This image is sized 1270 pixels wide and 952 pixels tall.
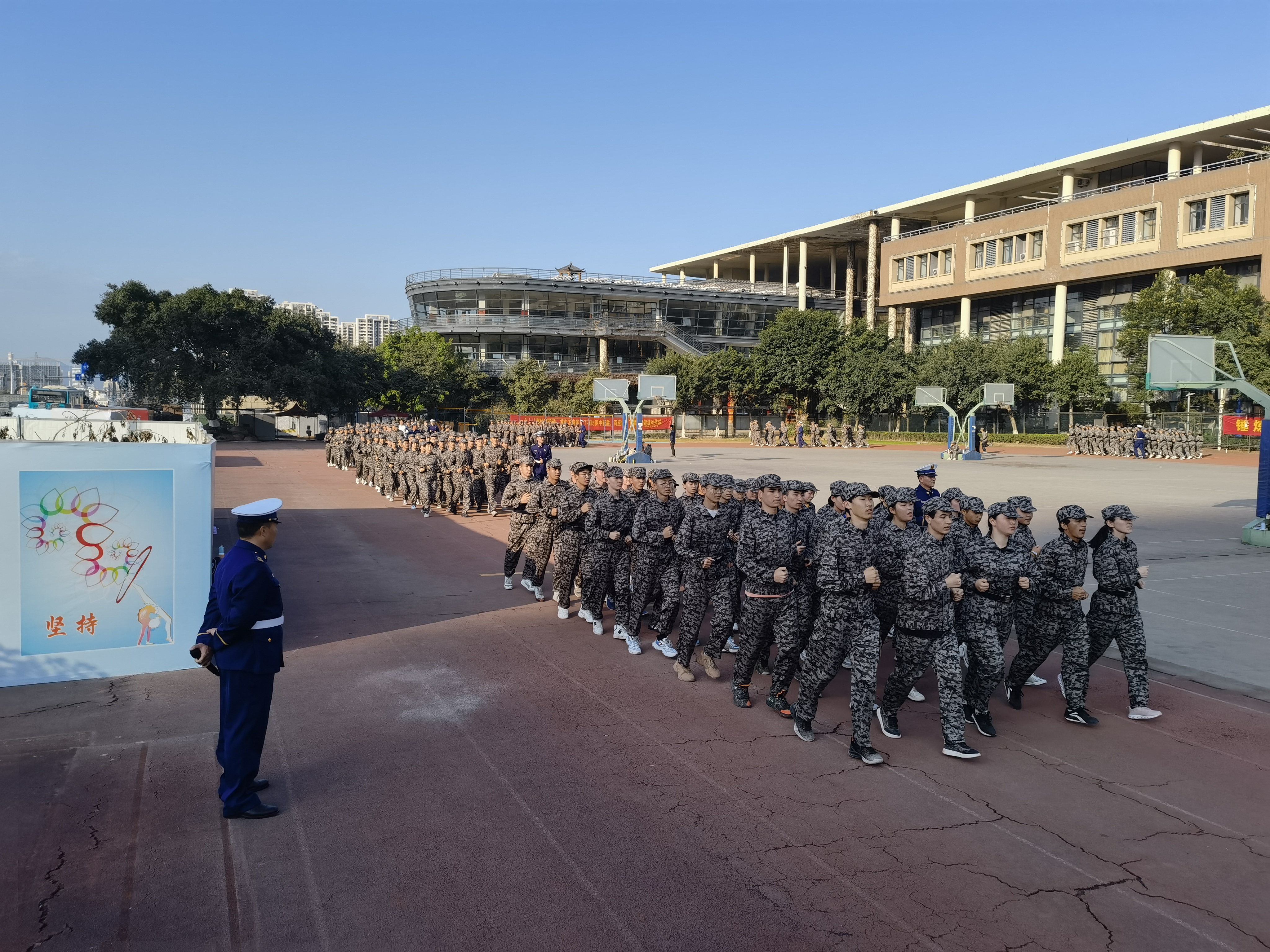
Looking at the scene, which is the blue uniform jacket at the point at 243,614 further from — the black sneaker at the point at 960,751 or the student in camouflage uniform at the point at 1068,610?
the student in camouflage uniform at the point at 1068,610

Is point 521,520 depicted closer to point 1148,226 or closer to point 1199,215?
point 1199,215

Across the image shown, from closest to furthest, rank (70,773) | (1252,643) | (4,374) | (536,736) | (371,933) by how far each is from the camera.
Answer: (371,933), (70,773), (536,736), (1252,643), (4,374)

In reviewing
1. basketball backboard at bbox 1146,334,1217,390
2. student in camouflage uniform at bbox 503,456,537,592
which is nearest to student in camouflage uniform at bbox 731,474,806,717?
student in camouflage uniform at bbox 503,456,537,592

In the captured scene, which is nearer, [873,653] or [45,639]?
[873,653]

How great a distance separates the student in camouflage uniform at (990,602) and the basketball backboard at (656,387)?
35.1 meters

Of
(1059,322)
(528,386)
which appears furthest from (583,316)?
(1059,322)

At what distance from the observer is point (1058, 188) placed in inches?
2512

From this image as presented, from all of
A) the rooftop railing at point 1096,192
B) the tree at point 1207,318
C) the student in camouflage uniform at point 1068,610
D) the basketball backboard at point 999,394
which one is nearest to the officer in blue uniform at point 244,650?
the student in camouflage uniform at point 1068,610

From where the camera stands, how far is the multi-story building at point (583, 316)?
81.4 metres

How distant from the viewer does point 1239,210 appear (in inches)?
1869

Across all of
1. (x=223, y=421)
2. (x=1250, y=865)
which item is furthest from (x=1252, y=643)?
(x=223, y=421)

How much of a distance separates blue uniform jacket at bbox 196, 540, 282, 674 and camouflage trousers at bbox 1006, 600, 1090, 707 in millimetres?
5723

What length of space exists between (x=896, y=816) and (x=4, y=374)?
62635 mm

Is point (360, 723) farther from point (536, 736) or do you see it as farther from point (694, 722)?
point (694, 722)
